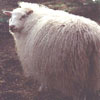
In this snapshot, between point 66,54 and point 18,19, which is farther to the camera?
point 18,19

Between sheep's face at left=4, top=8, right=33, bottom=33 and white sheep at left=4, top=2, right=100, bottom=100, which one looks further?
sheep's face at left=4, top=8, right=33, bottom=33

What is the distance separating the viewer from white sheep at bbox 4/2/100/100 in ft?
11.0

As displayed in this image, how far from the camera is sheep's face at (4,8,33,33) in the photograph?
3.90m

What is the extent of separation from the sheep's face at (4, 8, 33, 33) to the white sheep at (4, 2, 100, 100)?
0.07 m

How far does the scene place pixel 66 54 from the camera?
3340mm

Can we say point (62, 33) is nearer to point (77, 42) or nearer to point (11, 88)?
point (77, 42)

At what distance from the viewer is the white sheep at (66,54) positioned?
11.0ft

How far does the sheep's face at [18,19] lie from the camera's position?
12.8 feet

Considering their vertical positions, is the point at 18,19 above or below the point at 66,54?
above

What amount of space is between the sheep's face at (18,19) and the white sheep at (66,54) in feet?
0.22

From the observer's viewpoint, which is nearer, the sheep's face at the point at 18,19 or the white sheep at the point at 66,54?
the white sheep at the point at 66,54

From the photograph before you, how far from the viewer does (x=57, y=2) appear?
7047 millimetres

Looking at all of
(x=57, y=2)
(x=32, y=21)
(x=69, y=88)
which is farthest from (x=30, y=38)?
(x=57, y=2)

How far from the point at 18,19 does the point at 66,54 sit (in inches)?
37.9
